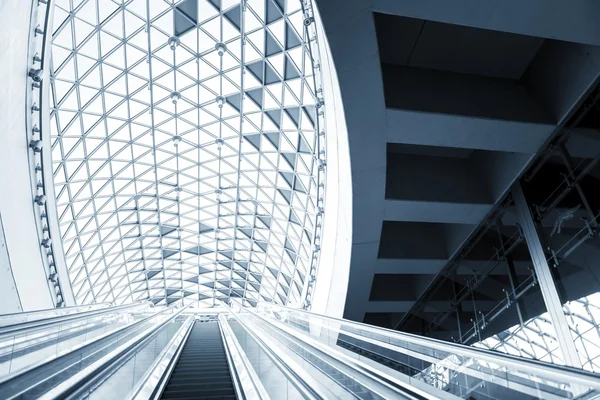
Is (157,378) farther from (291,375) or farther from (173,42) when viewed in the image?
(173,42)

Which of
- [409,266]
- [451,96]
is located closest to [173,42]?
[451,96]

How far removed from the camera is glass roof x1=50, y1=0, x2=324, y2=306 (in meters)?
20.2

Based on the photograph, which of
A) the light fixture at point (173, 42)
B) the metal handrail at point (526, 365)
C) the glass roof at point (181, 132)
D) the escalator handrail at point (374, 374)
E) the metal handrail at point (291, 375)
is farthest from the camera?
the light fixture at point (173, 42)

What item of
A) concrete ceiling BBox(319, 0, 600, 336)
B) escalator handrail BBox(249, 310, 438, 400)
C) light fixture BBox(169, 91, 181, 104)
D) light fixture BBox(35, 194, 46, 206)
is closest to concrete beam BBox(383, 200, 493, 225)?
concrete ceiling BBox(319, 0, 600, 336)

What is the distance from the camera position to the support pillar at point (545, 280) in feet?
35.7

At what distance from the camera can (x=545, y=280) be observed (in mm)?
12094

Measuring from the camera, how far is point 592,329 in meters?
9.88

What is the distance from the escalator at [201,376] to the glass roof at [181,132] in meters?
10.1

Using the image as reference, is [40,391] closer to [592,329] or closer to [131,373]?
[131,373]

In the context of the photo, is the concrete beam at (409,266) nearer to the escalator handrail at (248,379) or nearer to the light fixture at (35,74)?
the escalator handrail at (248,379)

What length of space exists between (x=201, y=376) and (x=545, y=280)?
9.70 meters

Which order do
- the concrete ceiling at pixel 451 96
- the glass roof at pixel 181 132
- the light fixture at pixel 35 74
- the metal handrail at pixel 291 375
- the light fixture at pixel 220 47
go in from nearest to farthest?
1. the metal handrail at pixel 291 375
2. the concrete ceiling at pixel 451 96
3. the light fixture at pixel 35 74
4. the glass roof at pixel 181 132
5. the light fixture at pixel 220 47

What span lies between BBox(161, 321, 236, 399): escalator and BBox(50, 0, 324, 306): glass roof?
10.1 m

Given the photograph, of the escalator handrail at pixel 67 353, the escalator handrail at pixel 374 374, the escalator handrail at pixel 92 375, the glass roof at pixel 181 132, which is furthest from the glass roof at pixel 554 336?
the glass roof at pixel 181 132
